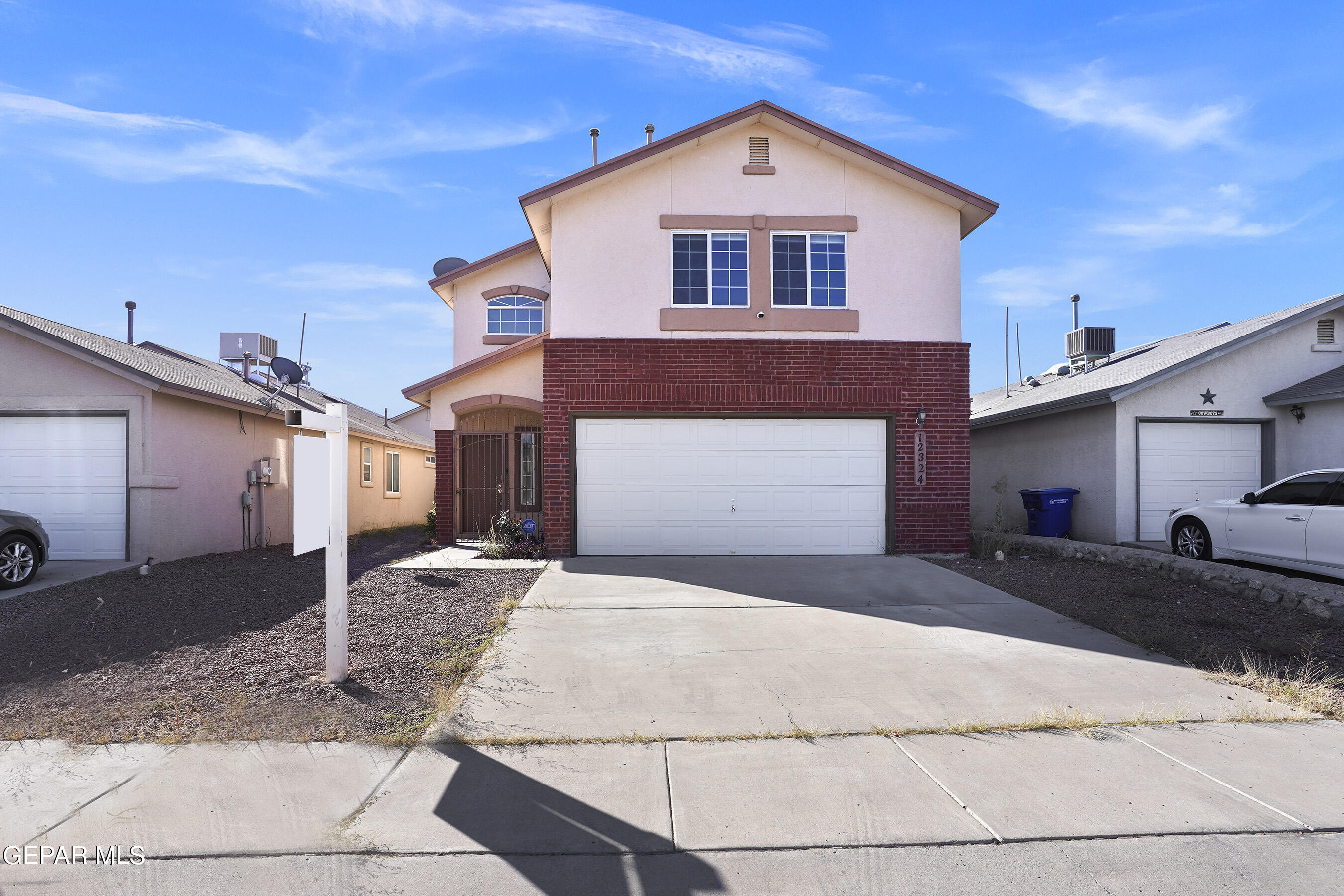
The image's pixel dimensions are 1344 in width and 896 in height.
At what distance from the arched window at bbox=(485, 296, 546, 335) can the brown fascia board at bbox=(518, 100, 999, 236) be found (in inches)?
223

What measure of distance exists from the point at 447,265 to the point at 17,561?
13.1m

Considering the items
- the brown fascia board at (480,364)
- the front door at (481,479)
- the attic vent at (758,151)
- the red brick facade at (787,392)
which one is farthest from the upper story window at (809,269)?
the front door at (481,479)

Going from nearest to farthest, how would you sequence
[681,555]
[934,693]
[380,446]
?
[934,693], [681,555], [380,446]

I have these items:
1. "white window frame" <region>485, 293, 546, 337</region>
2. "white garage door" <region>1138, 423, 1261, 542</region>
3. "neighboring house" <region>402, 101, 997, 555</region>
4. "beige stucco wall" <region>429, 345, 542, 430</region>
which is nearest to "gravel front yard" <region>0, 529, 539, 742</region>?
"neighboring house" <region>402, 101, 997, 555</region>

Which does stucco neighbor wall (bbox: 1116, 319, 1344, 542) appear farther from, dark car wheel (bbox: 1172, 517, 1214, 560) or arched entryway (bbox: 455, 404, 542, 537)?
arched entryway (bbox: 455, 404, 542, 537)

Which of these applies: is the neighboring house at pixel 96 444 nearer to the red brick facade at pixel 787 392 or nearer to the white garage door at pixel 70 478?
the white garage door at pixel 70 478

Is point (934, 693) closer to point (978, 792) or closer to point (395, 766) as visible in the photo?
point (978, 792)

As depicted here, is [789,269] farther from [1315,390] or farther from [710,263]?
[1315,390]

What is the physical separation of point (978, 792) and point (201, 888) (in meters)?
3.78

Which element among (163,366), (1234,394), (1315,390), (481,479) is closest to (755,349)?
(481,479)

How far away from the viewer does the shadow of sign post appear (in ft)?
10.4

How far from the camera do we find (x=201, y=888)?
3121 millimetres

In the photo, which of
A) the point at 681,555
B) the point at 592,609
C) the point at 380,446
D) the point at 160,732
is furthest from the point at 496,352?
the point at 160,732

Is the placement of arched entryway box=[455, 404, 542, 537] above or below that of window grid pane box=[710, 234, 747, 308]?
below
